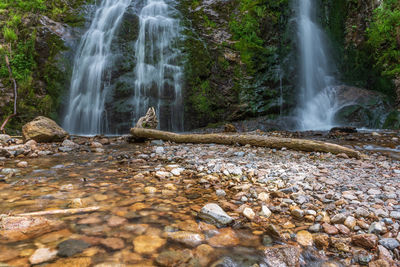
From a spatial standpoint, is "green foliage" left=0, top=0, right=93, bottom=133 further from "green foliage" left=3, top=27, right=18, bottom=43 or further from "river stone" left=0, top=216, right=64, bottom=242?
"river stone" left=0, top=216, right=64, bottom=242

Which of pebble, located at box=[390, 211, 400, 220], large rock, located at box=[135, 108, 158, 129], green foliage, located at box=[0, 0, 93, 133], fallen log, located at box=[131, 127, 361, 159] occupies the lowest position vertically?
pebble, located at box=[390, 211, 400, 220]

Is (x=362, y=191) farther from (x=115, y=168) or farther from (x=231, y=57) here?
(x=231, y=57)

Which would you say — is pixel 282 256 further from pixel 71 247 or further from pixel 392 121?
pixel 392 121

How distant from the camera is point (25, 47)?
10.3 meters

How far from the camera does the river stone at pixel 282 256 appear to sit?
4.01ft

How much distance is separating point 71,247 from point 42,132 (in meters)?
5.96

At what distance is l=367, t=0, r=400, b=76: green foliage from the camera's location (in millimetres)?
9836

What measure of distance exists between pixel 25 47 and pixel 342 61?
1709 centimetres

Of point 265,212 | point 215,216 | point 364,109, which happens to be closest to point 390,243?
point 265,212

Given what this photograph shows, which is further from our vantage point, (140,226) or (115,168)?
(115,168)

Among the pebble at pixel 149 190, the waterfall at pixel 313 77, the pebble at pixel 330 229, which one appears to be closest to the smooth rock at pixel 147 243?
the pebble at pixel 149 190

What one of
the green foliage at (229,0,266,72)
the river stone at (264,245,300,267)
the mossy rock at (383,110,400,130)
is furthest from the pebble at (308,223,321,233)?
the green foliage at (229,0,266,72)

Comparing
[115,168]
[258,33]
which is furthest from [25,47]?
[258,33]

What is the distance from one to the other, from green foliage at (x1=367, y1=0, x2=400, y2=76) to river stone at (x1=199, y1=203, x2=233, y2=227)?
12.8m
